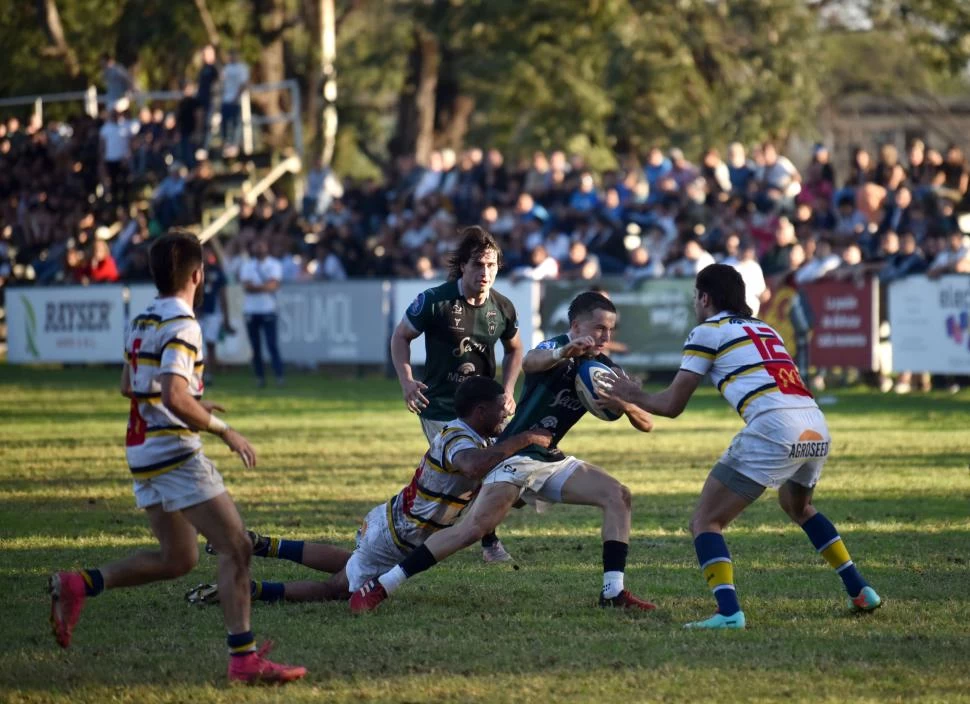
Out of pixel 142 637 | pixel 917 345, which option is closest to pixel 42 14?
pixel 917 345

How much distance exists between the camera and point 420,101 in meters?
44.2

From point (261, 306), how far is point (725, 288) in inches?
670

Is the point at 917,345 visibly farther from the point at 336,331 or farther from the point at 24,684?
the point at 24,684

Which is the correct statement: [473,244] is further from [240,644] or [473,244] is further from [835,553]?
[240,644]

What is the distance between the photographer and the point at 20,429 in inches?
716

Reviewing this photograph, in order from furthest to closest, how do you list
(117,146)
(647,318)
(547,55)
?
(547,55), (117,146), (647,318)

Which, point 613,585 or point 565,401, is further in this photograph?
point 565,401

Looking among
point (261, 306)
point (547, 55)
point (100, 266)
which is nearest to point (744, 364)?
point (261, 306)

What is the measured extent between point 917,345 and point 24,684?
17258 millimetres

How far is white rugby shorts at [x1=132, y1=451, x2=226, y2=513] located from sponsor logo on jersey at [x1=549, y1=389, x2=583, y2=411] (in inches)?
88.5

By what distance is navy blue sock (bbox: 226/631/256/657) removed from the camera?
6.41 meters

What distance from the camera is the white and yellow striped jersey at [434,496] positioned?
809cm

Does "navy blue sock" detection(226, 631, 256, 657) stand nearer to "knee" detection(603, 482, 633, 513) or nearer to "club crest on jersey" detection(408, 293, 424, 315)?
"knee" detection(603, 482, 633, 513)

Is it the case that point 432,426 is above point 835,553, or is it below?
above
